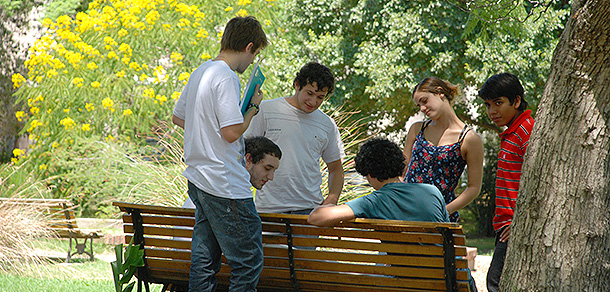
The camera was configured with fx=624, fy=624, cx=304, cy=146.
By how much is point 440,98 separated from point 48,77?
8.70 m

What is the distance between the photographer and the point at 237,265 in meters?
2.97

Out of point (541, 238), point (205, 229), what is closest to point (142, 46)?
point (205, 229)

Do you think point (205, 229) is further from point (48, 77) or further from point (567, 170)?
point (48, 77)

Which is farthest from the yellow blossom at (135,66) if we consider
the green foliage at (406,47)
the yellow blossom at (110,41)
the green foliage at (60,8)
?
the green foliage at (60,8)

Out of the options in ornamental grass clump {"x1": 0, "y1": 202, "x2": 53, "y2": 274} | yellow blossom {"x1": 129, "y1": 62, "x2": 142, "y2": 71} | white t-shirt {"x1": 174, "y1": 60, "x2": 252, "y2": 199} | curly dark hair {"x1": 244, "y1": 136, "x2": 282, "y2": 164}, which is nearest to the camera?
white t-shirt {"x1": 174, "y1": 60, "x2": 252, "y2": 199}

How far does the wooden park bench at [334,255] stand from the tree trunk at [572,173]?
35 cm

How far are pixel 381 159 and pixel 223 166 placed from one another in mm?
796

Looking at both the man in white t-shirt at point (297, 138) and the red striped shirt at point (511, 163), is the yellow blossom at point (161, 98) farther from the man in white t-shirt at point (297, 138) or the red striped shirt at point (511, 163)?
the red striped shirt at point (511, 163)

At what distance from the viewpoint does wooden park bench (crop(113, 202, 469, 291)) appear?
3.09m

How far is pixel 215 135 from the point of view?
292 cm

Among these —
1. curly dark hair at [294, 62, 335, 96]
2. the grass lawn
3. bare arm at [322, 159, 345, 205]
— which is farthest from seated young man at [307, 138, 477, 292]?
the grass lawn

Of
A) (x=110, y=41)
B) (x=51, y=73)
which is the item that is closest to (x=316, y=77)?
(x=110, y=41)

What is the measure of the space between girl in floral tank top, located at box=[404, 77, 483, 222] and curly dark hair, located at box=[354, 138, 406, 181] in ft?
1.68

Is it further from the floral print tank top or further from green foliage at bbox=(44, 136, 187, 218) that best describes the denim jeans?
green foliage at bbox=(44, 136, 187, 218)
